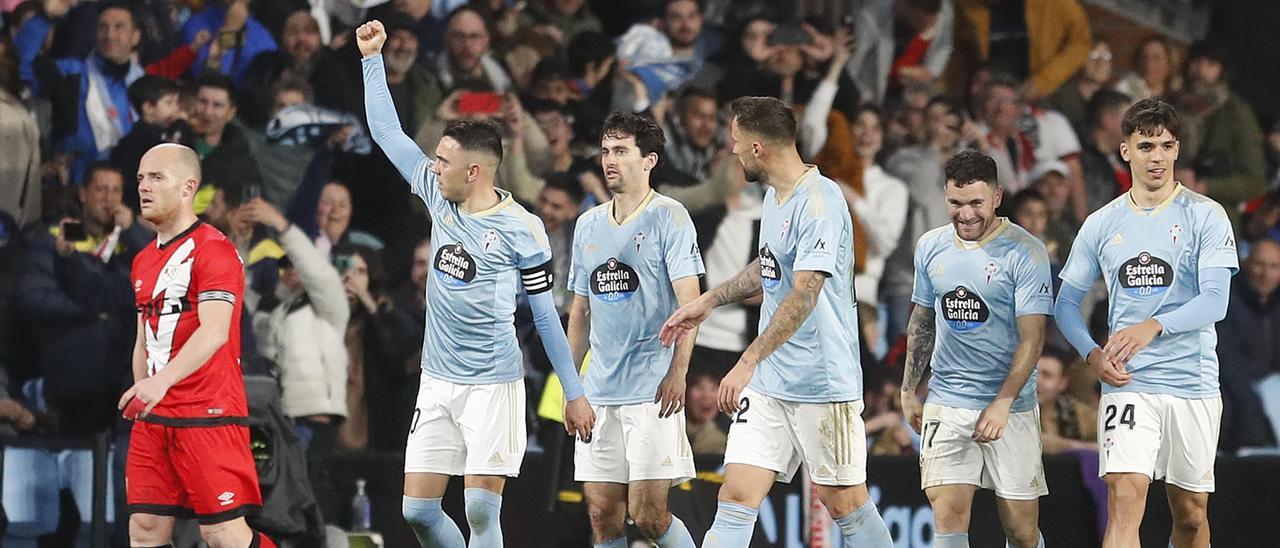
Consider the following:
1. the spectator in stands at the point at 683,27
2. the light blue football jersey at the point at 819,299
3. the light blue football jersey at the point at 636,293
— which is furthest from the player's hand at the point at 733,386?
the spectator in stands at the point at 683,27

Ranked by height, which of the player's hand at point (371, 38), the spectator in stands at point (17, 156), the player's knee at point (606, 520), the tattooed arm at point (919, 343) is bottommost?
the player's knee at point (606, 520)

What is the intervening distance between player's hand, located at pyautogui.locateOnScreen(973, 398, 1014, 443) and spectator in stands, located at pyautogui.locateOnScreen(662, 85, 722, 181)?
393 centimetres

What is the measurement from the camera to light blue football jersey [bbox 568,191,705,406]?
752 centimetres

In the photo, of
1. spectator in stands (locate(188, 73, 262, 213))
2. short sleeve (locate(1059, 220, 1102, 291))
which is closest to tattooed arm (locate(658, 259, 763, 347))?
short sleeve (locate(1059, 220, 1102, 291))

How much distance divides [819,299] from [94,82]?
17.5 feet

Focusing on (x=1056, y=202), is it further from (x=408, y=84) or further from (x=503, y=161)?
(x=408, y=84)

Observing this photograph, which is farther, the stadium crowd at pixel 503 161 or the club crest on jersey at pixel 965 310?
the stadium crowd at pixel 503 161

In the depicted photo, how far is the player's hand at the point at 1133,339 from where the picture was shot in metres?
6.98

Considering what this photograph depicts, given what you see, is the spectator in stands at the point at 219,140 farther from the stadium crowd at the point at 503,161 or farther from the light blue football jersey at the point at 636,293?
the light blue football jersey at the point at 636,293

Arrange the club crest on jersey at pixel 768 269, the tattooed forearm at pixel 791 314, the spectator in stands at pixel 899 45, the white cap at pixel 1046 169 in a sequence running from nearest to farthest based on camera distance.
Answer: the tattooed forearm at pixel 791 314, the club crest on jersey at pixel 768 269, the white cap at pixel 1046 169, the spectator in stands at pixel 899 45

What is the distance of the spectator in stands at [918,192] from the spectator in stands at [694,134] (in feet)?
4.29

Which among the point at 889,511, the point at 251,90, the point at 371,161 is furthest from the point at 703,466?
the point at 251,90

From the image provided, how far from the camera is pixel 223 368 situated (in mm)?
7055

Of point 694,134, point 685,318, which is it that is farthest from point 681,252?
point 694,134
